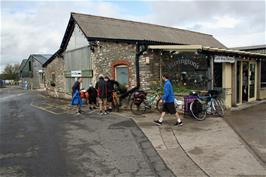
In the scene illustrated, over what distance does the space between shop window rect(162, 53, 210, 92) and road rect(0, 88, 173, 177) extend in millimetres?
3504

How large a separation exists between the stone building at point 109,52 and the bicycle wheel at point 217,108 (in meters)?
3.66

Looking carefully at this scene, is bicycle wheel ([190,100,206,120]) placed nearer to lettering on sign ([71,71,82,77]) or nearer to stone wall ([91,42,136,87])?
stone wall ([91,42,136,87])

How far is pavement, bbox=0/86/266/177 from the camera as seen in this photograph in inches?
210

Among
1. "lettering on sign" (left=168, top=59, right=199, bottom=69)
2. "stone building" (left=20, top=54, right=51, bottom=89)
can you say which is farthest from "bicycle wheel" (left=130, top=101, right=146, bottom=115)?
"stone building" (left=20, top=54, right=51, bottom=89)

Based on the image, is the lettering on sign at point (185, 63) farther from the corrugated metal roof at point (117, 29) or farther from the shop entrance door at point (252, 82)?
the shop entrance door at point (252, 82)

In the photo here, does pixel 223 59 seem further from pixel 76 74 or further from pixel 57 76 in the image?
pixel 57 76

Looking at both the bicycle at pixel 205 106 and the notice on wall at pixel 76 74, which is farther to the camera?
the notice on wall at pixel 76 74

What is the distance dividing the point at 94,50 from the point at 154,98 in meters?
5.17

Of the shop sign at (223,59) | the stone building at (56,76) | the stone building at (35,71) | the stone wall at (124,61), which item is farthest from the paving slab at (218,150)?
the stone building at (35,71)

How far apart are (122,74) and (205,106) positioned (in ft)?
19.2

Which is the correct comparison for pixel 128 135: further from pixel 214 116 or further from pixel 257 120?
pixel 257 120

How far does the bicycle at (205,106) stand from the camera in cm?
1015

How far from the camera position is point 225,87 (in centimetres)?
1162

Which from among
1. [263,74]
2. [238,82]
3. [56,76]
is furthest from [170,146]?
[56,76]
